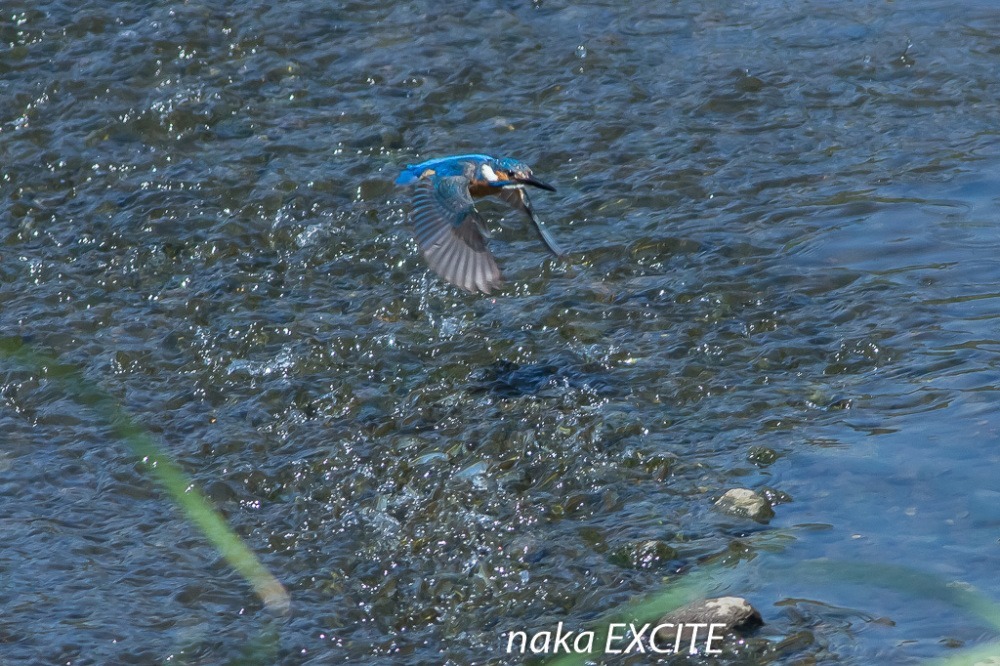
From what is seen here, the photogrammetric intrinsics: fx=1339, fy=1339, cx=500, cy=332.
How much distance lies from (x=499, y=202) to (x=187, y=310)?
157cm

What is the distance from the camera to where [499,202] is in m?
6.35

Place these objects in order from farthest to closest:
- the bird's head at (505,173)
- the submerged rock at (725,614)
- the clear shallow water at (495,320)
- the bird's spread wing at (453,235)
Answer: the bird's head at (505,173) → the bird's spread wing at (453,235) → the clear shallow water at (495,320) → the submerged rock at (725,614)

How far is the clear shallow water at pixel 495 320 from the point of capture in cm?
403

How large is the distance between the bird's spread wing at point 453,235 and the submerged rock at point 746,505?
1275 millimetres

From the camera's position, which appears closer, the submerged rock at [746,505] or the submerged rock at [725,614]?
the submerged rock at [725,614]

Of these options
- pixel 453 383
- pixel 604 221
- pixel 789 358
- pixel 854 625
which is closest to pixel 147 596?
pixel 453 383

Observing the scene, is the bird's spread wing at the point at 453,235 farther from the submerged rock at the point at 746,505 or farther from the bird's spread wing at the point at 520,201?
the submerged rock at the point at 746,505

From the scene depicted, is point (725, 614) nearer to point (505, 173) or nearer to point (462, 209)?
point (462, 209)

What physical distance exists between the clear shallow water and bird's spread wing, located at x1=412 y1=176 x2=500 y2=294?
1.29 feet

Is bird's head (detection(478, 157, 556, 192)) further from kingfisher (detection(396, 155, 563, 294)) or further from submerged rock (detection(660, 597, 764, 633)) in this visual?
submerged rock (detection(660, 597, 764, 633))

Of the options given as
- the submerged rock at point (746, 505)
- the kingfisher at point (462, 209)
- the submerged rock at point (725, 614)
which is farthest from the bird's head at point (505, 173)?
the submerged rock at point (725, 614)

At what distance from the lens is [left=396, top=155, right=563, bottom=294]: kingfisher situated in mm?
5055

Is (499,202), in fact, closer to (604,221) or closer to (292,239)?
(604,221)

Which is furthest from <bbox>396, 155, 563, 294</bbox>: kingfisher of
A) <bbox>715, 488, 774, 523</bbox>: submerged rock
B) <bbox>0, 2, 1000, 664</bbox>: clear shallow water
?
<bbox>715, 488, 774, 523</bbox>: submerged rock
